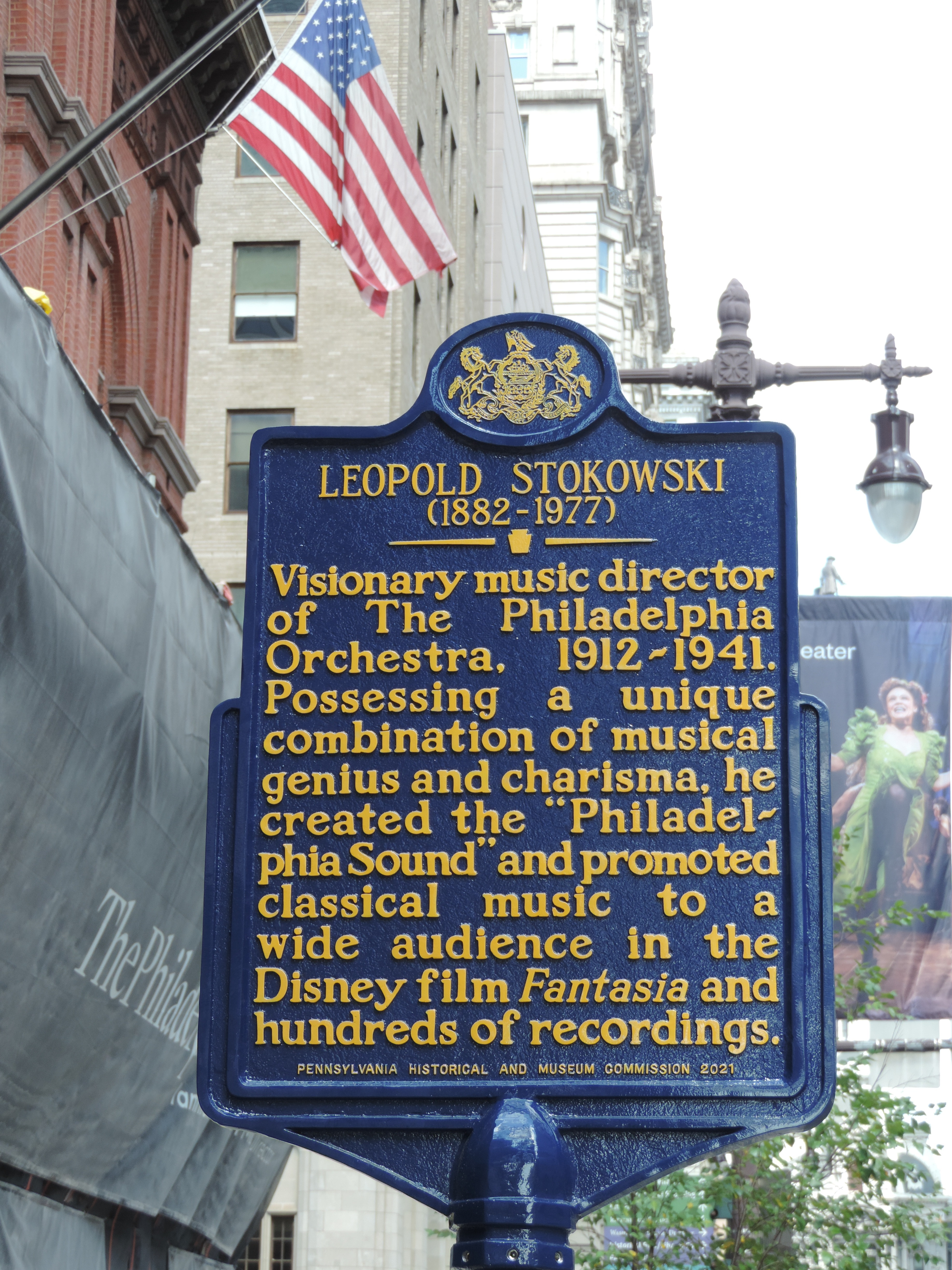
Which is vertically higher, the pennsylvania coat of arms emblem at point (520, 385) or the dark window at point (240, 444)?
the dark window at point (240, 444)

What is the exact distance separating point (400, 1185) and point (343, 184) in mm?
9230

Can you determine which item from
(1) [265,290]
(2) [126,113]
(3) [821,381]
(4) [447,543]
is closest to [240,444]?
(1) [265,290]

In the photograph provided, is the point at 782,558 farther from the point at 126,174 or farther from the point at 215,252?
the point at 215,252

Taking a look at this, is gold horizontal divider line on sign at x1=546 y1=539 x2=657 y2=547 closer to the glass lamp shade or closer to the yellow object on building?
the yellow object on building

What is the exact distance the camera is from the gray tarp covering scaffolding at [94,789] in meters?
9.26

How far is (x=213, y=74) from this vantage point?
22.0m

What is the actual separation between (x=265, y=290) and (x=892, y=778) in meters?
23.5

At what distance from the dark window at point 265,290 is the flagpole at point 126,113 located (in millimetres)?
30975

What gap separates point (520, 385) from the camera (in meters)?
8.00

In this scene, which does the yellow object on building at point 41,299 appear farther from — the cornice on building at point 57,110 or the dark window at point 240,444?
the dark window at point 240,444

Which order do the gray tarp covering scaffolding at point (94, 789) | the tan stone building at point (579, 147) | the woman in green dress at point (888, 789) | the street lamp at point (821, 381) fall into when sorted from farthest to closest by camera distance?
the tan stone building at point (579, 147), the woman in green dress at point (888, 789), the street lamp at point (821, 381), the gray tarp covering scaffolding at point (94, 789)

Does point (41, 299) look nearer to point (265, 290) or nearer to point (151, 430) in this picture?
point (151, 430)

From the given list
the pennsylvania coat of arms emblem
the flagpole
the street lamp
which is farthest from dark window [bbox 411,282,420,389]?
the pennsylvania coat of arms emblem

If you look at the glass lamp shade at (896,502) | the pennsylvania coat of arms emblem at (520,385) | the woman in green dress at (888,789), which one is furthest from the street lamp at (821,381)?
the woman in green dress at (888,789)
